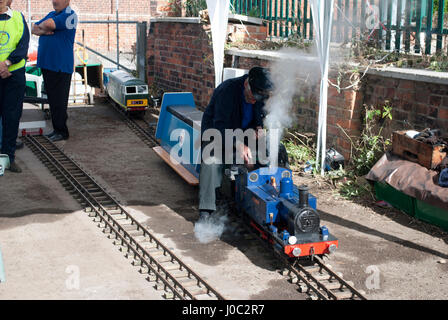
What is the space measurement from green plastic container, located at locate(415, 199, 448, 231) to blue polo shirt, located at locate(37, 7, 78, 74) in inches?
244

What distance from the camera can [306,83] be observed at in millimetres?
9102

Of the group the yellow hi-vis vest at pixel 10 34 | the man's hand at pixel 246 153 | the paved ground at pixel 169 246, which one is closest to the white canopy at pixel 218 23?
the paved ground at pixel 169 246

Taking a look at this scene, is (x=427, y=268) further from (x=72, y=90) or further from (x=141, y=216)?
(x=72, y=90)

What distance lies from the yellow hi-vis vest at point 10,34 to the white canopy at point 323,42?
3858 millimetres

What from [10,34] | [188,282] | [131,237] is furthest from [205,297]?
[10,34]

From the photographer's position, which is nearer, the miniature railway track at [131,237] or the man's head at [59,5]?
the miniature railway track at [131,237]

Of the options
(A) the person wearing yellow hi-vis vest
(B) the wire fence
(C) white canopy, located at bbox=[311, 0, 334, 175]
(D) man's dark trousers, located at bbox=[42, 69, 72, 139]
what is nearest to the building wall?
(C) white canopy, located at bbox=[311, 0, 334, 175]

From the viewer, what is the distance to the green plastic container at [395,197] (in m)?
6.61

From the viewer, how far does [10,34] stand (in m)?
7.73

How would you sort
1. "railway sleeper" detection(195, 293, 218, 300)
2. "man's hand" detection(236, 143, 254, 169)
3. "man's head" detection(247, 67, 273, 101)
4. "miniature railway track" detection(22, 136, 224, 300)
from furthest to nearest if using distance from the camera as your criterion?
"man's hand" detection(236, 143, 254, 169) < "man's head" detection(247, 67, 273, 101) < "miniature railway track" detection(22, 136, 224, 300) < "railway sleeper" detection(195, 293, 218, 300)

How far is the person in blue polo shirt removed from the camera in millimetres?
9742

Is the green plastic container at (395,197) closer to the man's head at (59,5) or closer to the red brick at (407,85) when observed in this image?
the red brick at (407,85)

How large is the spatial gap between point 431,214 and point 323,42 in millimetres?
2750

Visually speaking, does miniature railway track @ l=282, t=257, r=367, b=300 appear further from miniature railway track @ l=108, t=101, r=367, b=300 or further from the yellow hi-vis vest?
the yellow hi-vis vest
